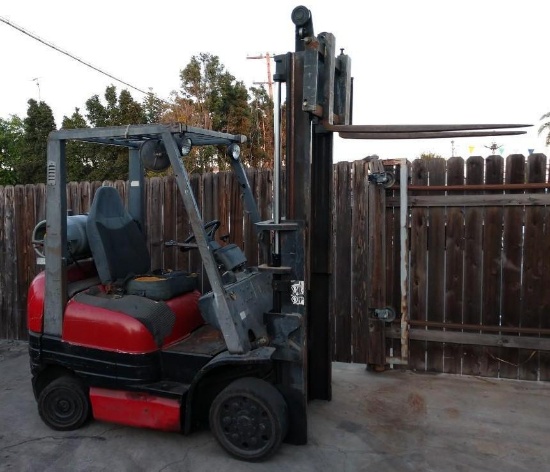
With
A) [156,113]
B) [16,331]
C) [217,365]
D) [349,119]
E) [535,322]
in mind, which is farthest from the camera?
[156,113]

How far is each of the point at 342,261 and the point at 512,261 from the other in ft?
5.97

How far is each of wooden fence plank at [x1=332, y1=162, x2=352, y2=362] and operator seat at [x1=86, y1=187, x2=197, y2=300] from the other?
6.14 feet

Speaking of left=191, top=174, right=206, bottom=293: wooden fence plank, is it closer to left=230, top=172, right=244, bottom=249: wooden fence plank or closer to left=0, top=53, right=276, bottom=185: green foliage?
left=230, top=172, right=244, bottom=249: wooden fence plank

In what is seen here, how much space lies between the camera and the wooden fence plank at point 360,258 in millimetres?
5730

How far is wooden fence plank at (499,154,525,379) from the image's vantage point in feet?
17.4

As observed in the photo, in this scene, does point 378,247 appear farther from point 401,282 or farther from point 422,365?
point 422,365

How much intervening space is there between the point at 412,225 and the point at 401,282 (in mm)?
651

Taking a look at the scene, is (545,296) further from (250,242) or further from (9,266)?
(9,266)

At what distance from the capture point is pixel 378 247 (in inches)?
223

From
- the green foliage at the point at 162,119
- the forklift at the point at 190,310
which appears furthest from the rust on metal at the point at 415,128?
the green foliage at the point at 162,119

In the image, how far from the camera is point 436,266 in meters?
5.59

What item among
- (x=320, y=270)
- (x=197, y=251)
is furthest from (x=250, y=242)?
(x=320, y=270)

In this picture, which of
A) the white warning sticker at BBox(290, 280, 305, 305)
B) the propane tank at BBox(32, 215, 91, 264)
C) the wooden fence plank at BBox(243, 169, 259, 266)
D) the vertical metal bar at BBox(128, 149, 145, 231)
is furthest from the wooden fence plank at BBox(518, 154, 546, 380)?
the propane tank at BBox(32, 215, 91, 264)

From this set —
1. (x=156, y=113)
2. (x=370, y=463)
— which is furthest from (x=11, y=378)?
(x=156, y=113)
